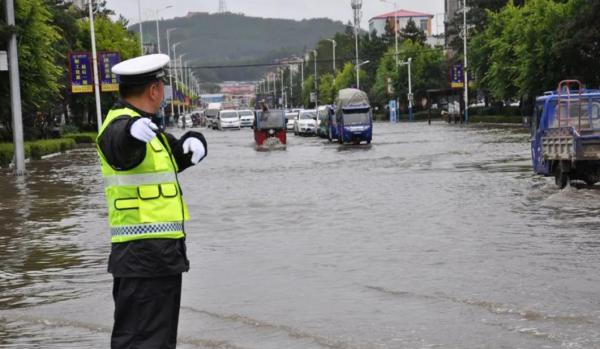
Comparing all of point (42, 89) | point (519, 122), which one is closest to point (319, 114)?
point (519, 122)

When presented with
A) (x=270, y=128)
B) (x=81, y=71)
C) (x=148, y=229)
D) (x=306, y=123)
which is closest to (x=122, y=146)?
(x=148, y=229)

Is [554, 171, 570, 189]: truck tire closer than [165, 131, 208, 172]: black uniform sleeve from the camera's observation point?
No

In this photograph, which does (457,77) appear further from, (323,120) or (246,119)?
(323,120)

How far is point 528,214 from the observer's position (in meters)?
17.1

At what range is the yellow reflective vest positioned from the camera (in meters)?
5.53

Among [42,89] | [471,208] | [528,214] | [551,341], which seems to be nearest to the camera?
[551,341]

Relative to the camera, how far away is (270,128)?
5094cm

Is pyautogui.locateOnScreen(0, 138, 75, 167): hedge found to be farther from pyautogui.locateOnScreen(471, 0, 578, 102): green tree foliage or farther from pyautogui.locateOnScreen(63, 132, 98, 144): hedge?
pyautogui.locateOnScreen(471, 0, 578, 102): green tree foliage

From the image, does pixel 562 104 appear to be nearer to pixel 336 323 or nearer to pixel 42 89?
pixel 336 323

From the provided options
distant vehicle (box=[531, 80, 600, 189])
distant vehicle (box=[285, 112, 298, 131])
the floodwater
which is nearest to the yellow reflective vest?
the floodwater

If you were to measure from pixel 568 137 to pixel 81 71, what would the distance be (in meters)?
40.7

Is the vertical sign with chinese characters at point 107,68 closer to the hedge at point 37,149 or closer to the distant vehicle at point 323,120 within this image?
the hedge at point 37,149

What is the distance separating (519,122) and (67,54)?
3274 centimetres

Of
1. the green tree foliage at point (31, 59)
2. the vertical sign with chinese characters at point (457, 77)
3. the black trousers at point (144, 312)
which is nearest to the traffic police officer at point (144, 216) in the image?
the black trousers at point (144, 312)
